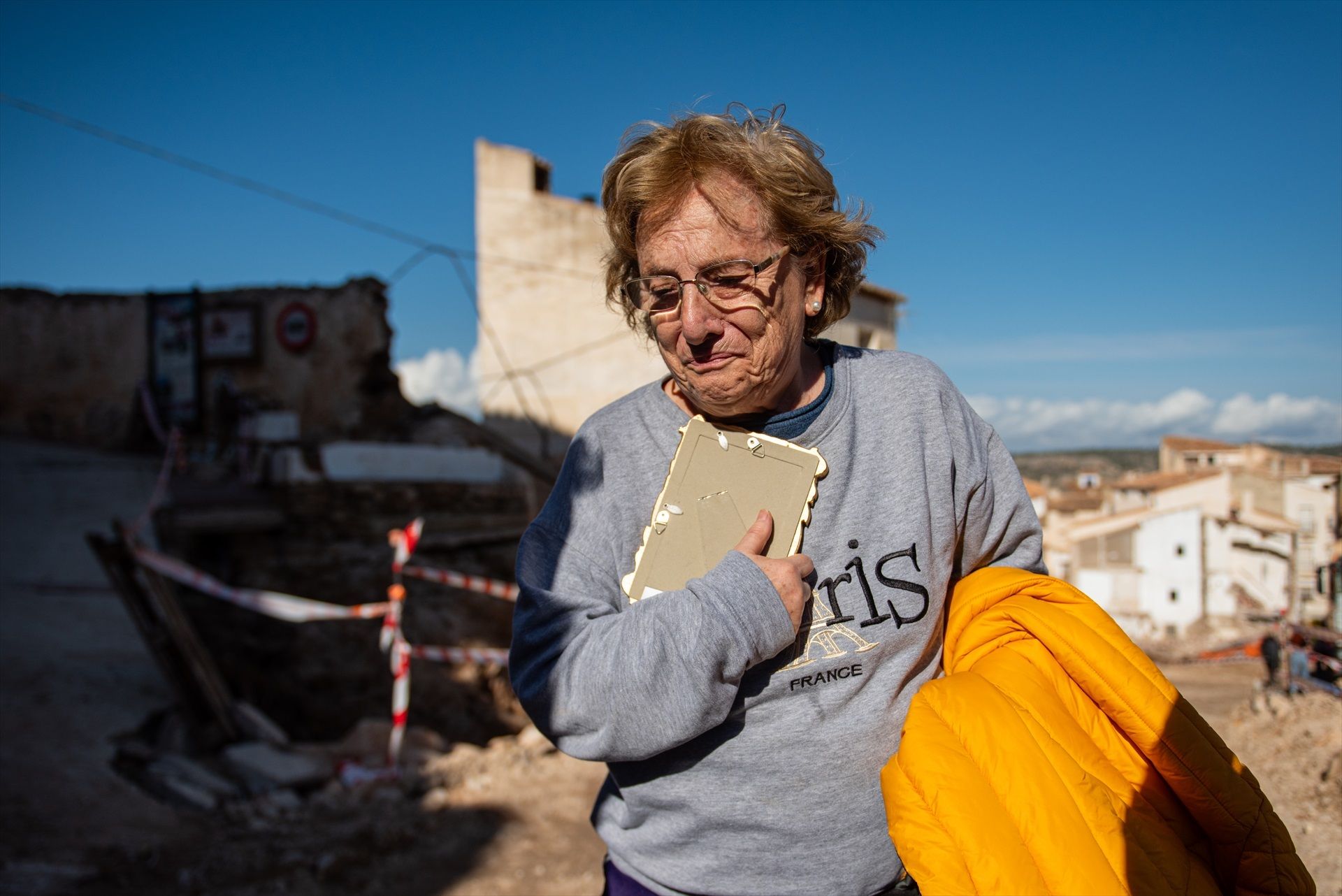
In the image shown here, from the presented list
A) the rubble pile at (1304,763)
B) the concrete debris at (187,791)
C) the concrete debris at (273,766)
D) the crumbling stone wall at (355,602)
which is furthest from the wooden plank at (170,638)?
the rubble pile at (1304,763)

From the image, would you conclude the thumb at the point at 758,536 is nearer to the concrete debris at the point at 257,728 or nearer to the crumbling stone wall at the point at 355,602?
the concrete debris at the point at 257,728

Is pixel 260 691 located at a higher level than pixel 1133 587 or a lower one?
higher

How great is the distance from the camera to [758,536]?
4.44 feet

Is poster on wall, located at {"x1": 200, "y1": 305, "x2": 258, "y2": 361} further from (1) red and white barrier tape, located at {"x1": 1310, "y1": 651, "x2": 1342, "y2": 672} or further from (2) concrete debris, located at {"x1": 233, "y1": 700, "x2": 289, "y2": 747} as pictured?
(1) red and white barrier tape, located at {"x1": 1310, "y1": 651, "x2": 1342, "y2": 672}

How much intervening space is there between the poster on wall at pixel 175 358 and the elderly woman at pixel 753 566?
536 inches

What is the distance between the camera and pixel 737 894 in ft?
4.41

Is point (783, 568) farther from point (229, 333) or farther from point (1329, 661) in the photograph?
point (229, 333)

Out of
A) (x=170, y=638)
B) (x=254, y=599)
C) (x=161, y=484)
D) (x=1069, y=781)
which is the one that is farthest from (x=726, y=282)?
(x=161, y=484)

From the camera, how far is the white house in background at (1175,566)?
19.4m

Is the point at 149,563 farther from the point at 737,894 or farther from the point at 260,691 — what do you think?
the point at 737,894

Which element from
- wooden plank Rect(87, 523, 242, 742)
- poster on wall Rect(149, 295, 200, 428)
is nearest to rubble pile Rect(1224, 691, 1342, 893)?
wooden plank Rect(87, 523, 242, 742)

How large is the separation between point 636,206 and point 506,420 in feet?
44.3

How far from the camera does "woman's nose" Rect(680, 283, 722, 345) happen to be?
A: 4.61ft

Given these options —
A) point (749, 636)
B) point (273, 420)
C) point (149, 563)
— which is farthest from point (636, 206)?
point (273, 420)
